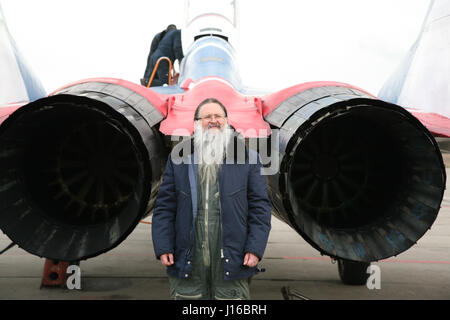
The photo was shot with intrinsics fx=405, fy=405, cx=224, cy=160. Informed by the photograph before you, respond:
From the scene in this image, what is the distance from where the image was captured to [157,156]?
262cm

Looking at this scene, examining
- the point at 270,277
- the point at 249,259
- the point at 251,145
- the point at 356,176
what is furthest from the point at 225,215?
the point at 270,277

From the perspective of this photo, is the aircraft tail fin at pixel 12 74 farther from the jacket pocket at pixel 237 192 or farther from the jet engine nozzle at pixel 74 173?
the jacket pocket at pixel 237 192

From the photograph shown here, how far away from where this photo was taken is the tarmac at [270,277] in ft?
13.0

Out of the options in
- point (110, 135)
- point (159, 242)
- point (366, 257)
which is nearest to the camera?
point (159, 242)

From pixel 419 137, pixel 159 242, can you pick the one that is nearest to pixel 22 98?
pixel 159 242

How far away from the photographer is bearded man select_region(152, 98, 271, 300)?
2.30 metres


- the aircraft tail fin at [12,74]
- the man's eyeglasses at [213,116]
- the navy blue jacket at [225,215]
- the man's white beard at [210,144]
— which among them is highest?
the aircraft tail fin at [12,74]

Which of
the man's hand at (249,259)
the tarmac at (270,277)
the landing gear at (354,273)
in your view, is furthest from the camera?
the landing gear at (354,273)

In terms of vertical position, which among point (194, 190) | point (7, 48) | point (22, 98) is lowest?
point (194, 190)

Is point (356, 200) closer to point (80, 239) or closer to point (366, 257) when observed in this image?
point (366, 257)

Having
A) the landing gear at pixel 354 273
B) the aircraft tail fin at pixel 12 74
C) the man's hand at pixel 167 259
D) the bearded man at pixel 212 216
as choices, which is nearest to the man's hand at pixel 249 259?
the bearded man at pixel 212 216

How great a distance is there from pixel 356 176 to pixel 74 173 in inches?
83.7

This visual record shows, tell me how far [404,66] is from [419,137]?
4.00 meters

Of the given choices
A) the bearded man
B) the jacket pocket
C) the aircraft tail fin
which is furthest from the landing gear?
the aircraft tail fin
